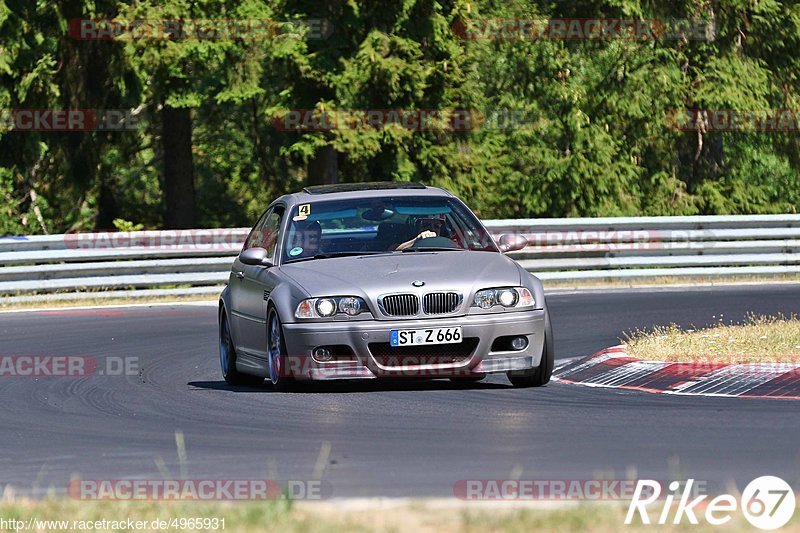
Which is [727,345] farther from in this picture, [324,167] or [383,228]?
[324,167]

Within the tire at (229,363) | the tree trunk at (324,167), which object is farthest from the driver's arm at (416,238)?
the tree trunk at (324,167)

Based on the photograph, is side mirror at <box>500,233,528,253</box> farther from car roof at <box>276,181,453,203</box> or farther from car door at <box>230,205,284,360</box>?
car door at <box>230,205,284,360</box>

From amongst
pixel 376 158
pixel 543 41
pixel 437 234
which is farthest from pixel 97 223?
pixel 437 234

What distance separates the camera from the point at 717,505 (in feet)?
22.4

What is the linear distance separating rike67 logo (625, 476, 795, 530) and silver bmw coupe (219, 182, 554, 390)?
413 cm

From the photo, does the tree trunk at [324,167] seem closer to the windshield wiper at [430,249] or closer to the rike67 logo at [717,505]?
the windshield wiper at [430,249]

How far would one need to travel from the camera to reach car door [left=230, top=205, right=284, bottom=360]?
12.5 m

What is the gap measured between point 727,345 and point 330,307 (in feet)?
13.1

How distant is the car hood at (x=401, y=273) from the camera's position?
11531mm

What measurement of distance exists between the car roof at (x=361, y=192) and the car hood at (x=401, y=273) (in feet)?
3.02

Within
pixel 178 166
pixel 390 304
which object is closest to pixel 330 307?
pixel 390 304

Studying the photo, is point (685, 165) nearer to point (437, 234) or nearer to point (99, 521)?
point (437, 234)

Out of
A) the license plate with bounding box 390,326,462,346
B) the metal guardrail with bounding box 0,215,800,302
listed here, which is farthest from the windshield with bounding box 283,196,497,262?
the metal guardrail with bounding box 0,215,800,302

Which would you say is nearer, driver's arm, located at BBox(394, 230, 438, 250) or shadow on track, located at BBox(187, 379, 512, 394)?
shadow on track, located at BBox(187, 379, 512, 394)
